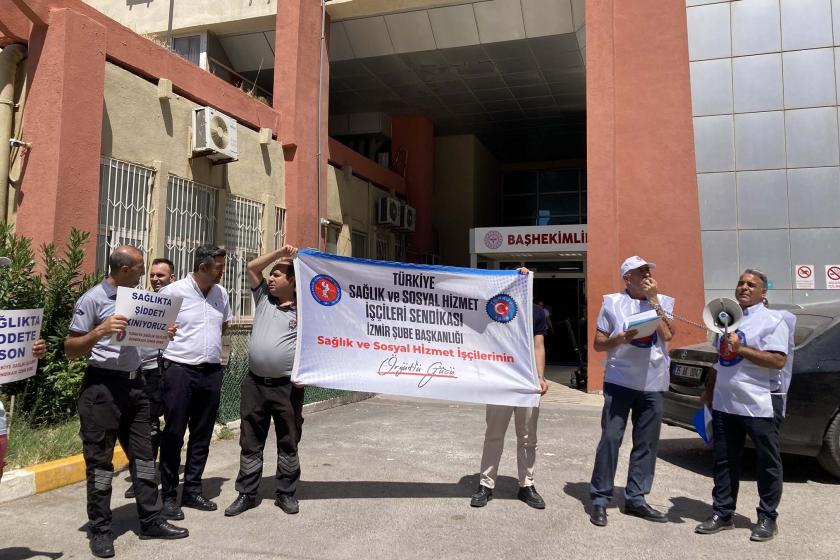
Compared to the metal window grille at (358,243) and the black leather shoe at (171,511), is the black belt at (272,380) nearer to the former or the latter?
the black leather shoe at (171,511)

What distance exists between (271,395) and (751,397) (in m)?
3.35

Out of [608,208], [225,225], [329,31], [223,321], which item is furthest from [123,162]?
[608,208]

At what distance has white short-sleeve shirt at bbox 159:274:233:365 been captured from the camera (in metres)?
4.81

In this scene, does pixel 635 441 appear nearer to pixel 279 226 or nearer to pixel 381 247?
pixel 279 226

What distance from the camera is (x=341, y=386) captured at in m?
4.98

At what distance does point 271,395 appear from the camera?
4.87m

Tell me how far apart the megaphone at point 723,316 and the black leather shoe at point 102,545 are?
4013mm

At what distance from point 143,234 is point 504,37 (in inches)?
342

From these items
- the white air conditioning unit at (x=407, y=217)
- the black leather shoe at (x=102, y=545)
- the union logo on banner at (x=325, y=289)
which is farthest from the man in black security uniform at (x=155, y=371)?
the white air conditioning unit at (x=407, y=217)

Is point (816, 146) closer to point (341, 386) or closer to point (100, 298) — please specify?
point (341, 386)

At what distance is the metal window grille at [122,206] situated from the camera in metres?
8.84

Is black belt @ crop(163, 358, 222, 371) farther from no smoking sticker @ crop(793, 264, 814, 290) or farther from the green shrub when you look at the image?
no smoking sticker @ crop(793, 264, 814, 290)

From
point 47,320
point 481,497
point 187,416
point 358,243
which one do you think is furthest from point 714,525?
point 358,243
